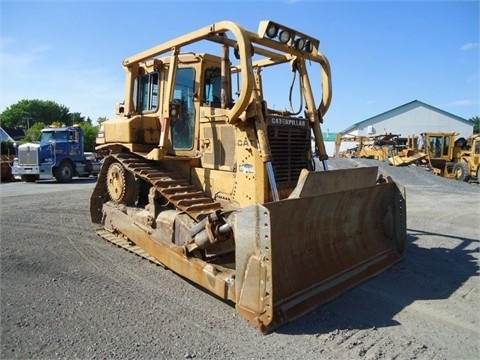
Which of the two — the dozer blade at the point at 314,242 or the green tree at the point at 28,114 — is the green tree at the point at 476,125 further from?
the green tree at the point at 28,114

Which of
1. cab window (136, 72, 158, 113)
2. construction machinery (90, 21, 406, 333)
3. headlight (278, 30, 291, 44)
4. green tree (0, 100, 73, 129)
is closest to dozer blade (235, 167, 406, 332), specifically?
construction machinery (90, 21, 406, 333)

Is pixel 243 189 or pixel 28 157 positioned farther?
pixel 28 157

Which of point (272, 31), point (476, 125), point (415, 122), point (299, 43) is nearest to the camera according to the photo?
point (272, 31)

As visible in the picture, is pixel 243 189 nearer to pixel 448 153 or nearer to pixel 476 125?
pixel 448 153

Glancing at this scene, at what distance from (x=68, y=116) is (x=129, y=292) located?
249 ft

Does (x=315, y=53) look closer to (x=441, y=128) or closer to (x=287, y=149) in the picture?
(x=287, y=149)

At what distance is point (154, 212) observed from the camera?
5.91m

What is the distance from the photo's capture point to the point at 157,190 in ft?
18.8

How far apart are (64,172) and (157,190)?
16015 mm

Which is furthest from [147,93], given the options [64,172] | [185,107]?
[64,172]

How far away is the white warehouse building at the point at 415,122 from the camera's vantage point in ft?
154

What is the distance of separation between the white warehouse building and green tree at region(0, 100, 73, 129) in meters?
50.6

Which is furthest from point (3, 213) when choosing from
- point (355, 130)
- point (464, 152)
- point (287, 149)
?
point (355, 130)

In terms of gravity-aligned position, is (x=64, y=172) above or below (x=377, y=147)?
below
